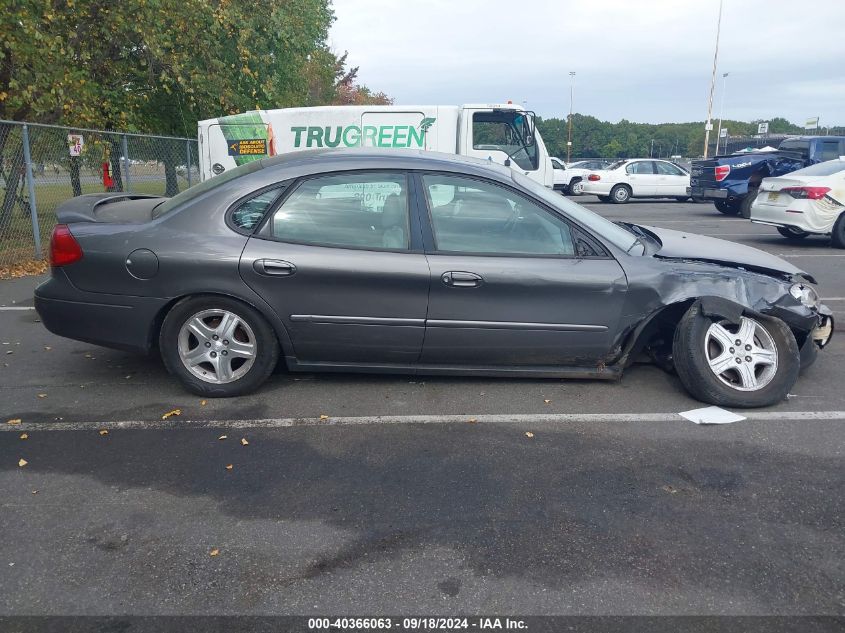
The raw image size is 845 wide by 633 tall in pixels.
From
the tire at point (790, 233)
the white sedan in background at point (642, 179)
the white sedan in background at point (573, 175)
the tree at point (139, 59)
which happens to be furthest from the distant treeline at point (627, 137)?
the tire at point (790, 233)

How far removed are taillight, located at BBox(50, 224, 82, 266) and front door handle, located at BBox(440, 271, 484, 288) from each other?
2.36m

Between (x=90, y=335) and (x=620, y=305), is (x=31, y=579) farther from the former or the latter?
(x=620, y=305)

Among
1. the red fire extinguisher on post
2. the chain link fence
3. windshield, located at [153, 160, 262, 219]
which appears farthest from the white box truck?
windshield, located at [153, 160, 262, 219]

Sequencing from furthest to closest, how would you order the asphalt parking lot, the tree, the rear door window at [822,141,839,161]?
the rear door window at [822,141,839,161] → the tree → the asphalt parking lot

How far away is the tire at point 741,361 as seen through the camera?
4.42 meters

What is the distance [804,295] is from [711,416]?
106cm

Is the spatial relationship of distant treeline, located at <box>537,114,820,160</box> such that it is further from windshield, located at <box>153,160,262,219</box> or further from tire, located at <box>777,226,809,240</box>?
windshield, located at <box>153,160,262,219</box>

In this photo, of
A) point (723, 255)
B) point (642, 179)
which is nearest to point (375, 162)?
point (723, 255)

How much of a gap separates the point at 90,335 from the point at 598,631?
3.66 m

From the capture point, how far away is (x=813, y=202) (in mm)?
11352

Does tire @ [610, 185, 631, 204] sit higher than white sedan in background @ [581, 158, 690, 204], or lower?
lower

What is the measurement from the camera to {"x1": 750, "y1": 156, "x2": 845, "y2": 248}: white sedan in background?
11.4 m

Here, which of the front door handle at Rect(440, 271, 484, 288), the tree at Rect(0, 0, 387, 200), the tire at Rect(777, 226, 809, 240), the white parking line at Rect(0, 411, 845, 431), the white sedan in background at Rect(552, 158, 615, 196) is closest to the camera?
the white parking line at Rect(0, 411, 845, 431)

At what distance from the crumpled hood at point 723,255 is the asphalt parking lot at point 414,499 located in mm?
868
